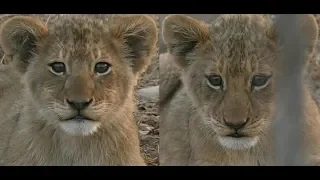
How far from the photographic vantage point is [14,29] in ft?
13.9

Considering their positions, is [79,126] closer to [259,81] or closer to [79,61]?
[79,61]

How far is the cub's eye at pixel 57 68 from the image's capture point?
424 centimetres

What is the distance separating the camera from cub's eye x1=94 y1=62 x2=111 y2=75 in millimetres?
4240

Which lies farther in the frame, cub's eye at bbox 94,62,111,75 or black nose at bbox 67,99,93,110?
cub's eye at bbox 94,62,111,75

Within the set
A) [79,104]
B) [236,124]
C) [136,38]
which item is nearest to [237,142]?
[236,124]

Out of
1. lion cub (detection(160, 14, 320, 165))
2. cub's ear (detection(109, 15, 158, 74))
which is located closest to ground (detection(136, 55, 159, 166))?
lion cub (detection(160, 14, 320, 165))

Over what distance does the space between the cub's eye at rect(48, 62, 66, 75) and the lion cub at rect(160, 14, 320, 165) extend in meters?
0.78

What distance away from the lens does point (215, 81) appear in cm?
432

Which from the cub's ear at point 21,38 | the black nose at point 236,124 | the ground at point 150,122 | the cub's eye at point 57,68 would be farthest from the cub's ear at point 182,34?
the cub's ear at point 21,38

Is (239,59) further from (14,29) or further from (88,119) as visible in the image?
(14,29)

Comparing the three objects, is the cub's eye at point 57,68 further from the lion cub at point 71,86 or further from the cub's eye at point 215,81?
the cub's eye at point 215,81

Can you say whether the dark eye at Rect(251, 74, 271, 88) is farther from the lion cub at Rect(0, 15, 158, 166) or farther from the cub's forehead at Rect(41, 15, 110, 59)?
the cub's forehead at Rect(41, 15, 110, 59)

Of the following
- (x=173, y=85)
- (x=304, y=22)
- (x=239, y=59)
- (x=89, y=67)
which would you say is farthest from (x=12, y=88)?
(x=304, y=22)
